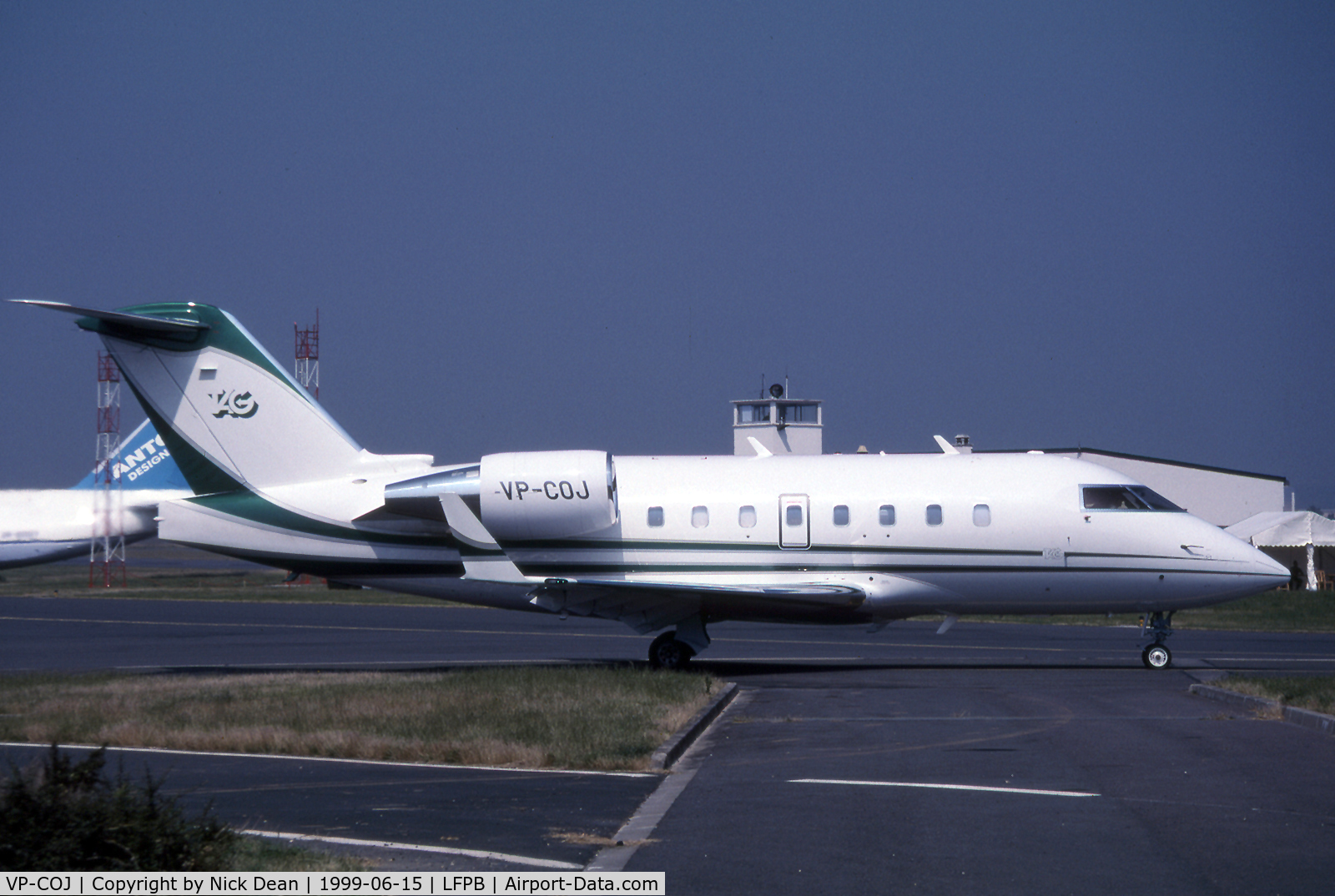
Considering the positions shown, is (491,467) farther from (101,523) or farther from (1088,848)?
(1088,848)

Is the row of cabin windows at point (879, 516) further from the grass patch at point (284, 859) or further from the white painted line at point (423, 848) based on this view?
the grass patch at point (284, 859)

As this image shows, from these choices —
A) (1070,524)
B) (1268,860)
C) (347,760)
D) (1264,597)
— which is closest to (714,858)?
(1268,860)

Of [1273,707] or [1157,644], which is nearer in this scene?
[1273,707]

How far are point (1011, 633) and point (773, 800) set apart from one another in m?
23.3

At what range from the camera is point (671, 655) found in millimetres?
21797

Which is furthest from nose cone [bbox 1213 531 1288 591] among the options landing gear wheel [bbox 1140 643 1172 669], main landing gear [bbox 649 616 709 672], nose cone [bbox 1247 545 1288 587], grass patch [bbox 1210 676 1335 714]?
main landing gear [bbox 649 616 709 672]

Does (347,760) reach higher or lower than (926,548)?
lower

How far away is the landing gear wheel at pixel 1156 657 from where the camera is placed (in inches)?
838

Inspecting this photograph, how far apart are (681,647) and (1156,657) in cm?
782

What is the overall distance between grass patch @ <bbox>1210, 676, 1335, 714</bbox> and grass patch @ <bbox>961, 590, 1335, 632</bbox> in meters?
13.4

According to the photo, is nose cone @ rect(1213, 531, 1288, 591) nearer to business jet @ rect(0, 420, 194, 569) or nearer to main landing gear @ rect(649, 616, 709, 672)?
main landing gear @ rect(649, 616, 709, 672)

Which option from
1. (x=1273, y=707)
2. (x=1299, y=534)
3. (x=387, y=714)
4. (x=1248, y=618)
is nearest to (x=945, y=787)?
(x=1273, y=707)

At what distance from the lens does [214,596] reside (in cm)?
4919

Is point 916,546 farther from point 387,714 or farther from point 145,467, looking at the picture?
point 145,467
